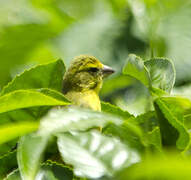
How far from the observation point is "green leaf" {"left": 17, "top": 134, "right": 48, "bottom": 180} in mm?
796

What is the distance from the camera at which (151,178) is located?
702mm

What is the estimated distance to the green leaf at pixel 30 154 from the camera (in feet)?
2.61

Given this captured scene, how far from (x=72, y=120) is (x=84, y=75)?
2.04m

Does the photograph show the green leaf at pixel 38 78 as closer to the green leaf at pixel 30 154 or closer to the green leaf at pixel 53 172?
the green leaf at pixel 53 172

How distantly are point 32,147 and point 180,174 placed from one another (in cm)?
26

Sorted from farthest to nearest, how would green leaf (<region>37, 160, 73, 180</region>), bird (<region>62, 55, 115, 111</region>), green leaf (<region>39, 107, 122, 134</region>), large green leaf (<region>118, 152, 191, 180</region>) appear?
bird (<region>62, 55, 115, 111</region>) < green leaf (<region>37, 160, 73, 180</region>) < green leaf (<region>39, 107, 122, 134</region>) < large green leaf (<region>118, 152, 191, 180</region>)

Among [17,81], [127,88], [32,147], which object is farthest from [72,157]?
[127,88]

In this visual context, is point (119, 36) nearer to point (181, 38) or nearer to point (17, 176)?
point (181, 38)

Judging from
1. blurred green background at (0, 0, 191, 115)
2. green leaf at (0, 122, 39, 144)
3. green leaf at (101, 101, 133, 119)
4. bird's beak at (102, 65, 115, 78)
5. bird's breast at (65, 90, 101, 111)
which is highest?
green leaf at (0, 122, 39, 144)

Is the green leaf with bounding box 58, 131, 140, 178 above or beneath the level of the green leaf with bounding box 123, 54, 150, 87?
beneath

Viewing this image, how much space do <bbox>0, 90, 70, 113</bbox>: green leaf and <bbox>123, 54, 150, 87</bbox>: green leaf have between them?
144mm

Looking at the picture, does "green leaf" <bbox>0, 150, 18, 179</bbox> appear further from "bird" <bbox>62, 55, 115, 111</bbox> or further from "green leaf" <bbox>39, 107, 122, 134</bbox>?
"bird" <bbox>62, 55, 115, 111</bbox>

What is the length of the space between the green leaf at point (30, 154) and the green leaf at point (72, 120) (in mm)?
21

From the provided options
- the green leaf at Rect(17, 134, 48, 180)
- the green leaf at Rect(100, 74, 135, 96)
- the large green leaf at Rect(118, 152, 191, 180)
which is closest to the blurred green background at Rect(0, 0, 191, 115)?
the green leaf at Rect(100, 74, 135, 96)
